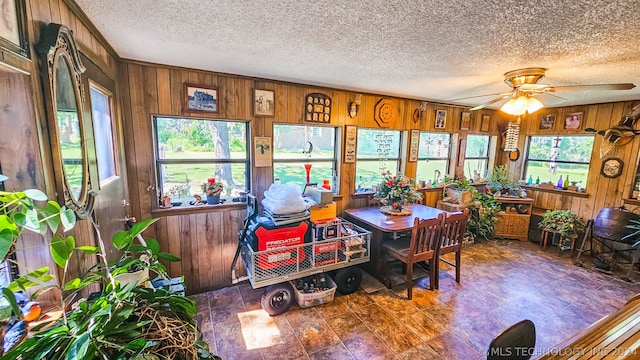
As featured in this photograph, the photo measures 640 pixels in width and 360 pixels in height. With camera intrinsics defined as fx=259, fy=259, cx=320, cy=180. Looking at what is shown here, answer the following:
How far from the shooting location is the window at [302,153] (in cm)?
312

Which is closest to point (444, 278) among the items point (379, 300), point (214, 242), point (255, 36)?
point (379, 300)

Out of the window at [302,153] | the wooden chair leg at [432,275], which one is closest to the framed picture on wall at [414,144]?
the window at [302,153]

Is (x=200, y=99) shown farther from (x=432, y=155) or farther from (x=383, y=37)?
(x=432, y=155)

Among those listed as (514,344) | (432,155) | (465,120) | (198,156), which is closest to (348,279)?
(514,344)

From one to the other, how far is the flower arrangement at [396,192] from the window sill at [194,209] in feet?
5.80

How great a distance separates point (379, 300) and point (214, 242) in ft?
6.19

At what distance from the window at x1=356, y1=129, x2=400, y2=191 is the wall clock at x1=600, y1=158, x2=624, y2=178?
312 centimetres

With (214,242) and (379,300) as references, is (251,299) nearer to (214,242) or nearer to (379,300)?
(214,242)

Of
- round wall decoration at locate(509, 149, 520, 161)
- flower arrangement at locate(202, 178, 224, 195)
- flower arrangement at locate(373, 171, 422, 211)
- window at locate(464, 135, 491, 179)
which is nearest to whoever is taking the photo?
flower arrangement at locate(202, 178, 224, 195)

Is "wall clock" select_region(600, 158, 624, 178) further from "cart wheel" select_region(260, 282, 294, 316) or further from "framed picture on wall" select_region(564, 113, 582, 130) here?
"cart wheel" select_region(260, 282, 294, 316)

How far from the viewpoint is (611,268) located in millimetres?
3518

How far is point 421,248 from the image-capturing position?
276 cm

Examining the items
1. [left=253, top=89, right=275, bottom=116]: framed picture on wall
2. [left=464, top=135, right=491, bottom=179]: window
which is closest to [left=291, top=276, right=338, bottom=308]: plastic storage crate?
[left=253, top=89, right=275, bottom=116]: framed picture on wall

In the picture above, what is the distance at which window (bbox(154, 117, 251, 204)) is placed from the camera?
263 centimetres
